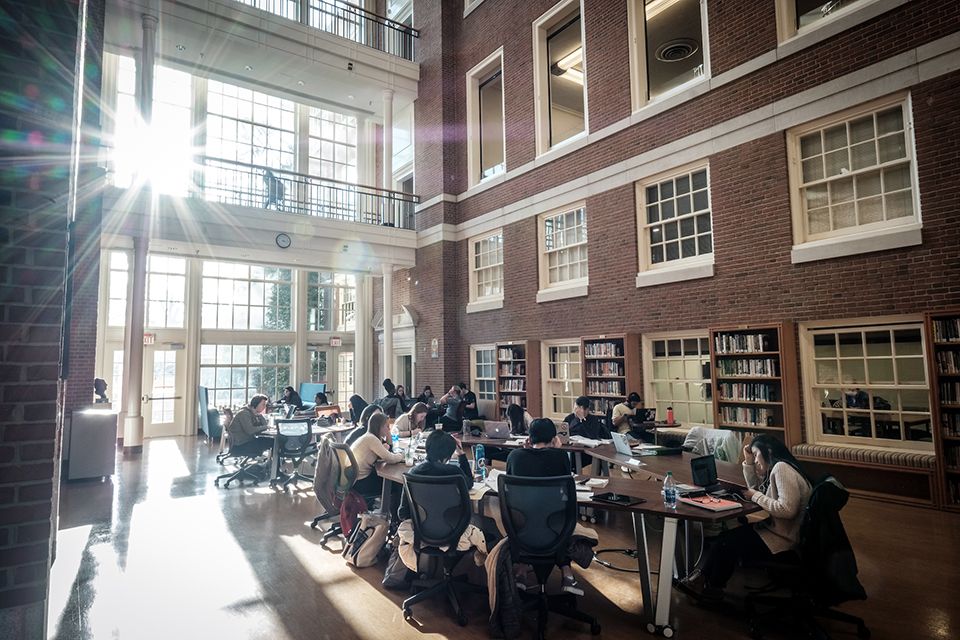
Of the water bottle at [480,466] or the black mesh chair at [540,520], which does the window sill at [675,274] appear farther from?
the black mesh chair at [540,520]

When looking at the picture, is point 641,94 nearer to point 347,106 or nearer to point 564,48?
point 564,48

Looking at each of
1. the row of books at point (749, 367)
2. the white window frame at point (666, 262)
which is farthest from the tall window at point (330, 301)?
the row of books at point (749, 367)

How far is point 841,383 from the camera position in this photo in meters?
6.42

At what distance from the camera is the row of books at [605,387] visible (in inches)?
346

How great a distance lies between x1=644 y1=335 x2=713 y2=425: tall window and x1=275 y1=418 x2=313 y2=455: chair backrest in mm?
5185

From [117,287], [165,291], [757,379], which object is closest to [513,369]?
[757,379]

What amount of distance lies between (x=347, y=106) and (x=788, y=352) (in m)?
11.8

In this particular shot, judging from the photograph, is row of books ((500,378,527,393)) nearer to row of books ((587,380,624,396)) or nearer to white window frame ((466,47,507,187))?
row of books ((587,380,624,396))

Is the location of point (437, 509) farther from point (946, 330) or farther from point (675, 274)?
point (675, 274)

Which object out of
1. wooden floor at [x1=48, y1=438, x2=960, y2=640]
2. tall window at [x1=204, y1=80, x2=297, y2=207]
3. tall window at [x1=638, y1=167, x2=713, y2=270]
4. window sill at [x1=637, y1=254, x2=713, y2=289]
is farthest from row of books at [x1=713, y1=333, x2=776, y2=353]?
tall window at [x1=204, y1=80, x2=297, y2=207]

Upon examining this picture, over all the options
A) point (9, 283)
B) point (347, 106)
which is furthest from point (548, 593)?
point (347, 106)

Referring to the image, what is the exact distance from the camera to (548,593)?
Answer: 384cm

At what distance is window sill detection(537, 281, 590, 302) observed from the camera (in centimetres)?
962

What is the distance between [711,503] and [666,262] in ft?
18.0
